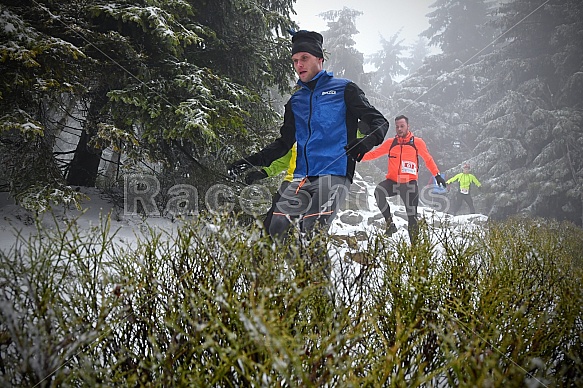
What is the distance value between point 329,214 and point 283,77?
15.3 ft

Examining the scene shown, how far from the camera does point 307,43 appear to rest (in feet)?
10.7

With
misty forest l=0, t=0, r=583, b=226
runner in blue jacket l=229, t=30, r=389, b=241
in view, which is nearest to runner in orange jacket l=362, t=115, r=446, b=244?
misty forest l=0, t=0, r=583, b=226

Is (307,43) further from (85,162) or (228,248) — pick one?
(85,162)

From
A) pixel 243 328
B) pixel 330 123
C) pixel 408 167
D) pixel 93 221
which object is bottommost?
pixel 93 221

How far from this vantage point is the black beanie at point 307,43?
3262mm

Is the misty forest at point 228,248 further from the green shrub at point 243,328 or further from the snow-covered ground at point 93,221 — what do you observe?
the snow-covered ground at point 93,221

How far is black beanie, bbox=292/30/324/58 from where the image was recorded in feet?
10.7

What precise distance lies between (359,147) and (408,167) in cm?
349

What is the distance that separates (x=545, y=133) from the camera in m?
15.8

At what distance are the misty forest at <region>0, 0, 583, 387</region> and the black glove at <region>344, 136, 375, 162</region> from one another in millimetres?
778

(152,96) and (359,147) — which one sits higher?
(152,96)

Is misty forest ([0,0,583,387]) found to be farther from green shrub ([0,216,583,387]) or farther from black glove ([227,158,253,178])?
black glove ([227,158,253,178])

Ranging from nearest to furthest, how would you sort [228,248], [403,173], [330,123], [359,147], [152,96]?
[228,248] < [359,147] < [330,123] < [152,96] < [403,173]

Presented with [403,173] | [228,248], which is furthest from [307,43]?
[403,173]
